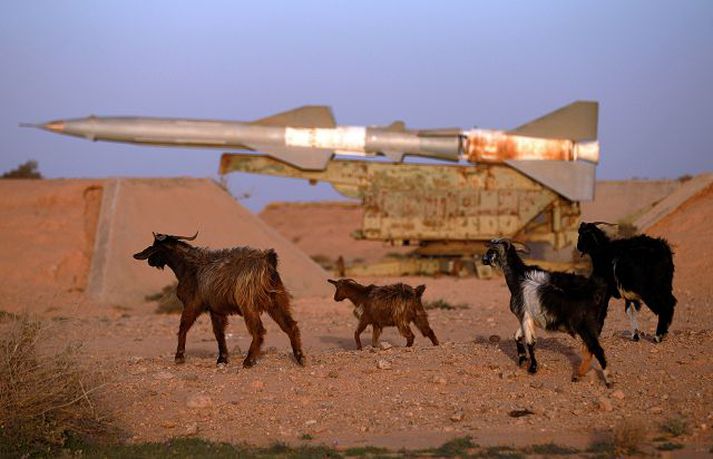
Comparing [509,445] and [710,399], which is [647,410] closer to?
[710,399]

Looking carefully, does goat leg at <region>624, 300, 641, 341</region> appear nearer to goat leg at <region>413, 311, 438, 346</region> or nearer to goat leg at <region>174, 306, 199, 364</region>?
goat leg at <region>413, 311, 438, 346</region>

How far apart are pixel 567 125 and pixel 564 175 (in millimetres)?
1586

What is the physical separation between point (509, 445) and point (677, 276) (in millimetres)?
14591

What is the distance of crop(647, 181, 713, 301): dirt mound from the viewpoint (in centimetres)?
2044

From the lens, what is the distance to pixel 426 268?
28.1 metres

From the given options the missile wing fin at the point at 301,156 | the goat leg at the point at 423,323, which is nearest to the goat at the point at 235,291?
the goat leg at the point at 423,323

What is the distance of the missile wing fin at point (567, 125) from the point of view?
27969 millimetres

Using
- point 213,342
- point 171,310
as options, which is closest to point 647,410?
point 213,342

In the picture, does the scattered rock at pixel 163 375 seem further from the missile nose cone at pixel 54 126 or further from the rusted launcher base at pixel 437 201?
the missile nose cone at pixel 54 126

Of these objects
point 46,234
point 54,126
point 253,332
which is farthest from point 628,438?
point 54,126

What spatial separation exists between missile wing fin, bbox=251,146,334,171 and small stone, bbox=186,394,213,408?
17.7 meters

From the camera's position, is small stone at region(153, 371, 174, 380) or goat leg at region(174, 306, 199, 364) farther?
goat leg at region(174, 306, 199, 364)

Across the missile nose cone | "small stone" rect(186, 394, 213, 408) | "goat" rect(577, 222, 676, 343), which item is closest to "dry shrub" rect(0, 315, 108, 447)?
"small stone" rect(186, 394, 213, 408)

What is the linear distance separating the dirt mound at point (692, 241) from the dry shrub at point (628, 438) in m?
11.4
